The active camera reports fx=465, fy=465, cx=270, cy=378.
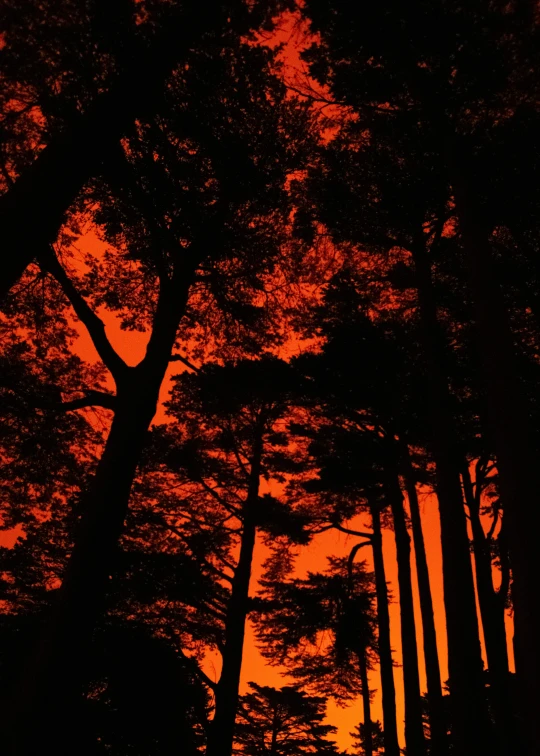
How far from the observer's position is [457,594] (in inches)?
279

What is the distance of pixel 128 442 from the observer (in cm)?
669

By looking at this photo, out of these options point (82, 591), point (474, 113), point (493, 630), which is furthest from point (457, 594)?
point (474, 113)

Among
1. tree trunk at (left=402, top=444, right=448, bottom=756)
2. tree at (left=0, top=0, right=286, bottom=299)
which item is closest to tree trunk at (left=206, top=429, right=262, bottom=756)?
tree trunk at (left=402, top=444, right=448, bottom=756)

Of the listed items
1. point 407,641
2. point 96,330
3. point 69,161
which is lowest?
point 407,641

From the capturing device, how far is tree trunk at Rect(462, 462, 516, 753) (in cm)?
1203

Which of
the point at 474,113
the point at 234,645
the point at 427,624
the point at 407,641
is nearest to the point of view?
the point at 474,113

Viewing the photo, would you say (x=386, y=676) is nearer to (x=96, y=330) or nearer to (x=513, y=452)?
(x=513, y=452)

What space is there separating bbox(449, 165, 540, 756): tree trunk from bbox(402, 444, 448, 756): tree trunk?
653cm

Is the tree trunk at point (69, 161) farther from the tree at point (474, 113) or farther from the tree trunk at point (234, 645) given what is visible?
the tree trunk at point (234, 645)

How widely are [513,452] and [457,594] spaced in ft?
12.5

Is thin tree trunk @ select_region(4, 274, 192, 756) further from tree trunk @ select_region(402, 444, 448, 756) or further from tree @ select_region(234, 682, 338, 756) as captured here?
tree @ select_region(234, 682, 338, 756)

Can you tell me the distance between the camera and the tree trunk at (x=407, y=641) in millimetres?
11602

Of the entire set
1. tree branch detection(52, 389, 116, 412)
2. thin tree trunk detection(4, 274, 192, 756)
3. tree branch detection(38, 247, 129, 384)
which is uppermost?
tree branch detection(38, 247, 129, 384)

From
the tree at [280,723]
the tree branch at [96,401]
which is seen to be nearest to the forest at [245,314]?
the tree branch at [96,401]
